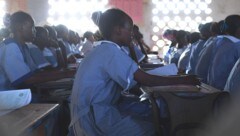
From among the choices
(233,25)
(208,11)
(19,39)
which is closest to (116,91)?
(19,39)

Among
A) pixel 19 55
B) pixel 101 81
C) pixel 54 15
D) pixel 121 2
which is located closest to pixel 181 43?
pixel 19 55

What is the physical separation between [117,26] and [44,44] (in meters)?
1.83

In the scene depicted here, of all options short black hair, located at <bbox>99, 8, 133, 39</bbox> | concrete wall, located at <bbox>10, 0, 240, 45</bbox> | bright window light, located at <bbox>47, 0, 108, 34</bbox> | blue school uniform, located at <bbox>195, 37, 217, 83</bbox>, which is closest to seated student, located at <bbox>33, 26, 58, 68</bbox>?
blue school uniform, located at <bbox>195, 37, 217, 83</bbox>

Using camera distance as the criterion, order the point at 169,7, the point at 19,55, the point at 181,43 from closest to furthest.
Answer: the point at 19,55
the point at 181,43
the point at 169,7

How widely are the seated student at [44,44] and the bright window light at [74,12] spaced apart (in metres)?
7.20

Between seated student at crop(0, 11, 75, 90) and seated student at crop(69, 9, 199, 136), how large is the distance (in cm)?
73

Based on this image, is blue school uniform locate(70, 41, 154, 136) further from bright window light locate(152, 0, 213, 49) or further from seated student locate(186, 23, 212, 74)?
bright window light locate(152, 0, 213, 49)

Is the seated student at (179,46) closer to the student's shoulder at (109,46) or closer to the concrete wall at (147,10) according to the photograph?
the student's shoulder at (109,46)

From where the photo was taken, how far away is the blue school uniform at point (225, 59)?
2648mm

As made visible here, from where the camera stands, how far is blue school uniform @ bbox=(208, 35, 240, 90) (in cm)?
265

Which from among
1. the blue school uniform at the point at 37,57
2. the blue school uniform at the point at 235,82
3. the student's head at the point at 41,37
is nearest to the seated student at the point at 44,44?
the student's head at the point at 41,37

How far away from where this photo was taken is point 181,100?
5.62 feet

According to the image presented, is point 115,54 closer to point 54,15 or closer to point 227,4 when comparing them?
point 54,15

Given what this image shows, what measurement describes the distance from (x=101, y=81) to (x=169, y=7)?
32.6 feet
